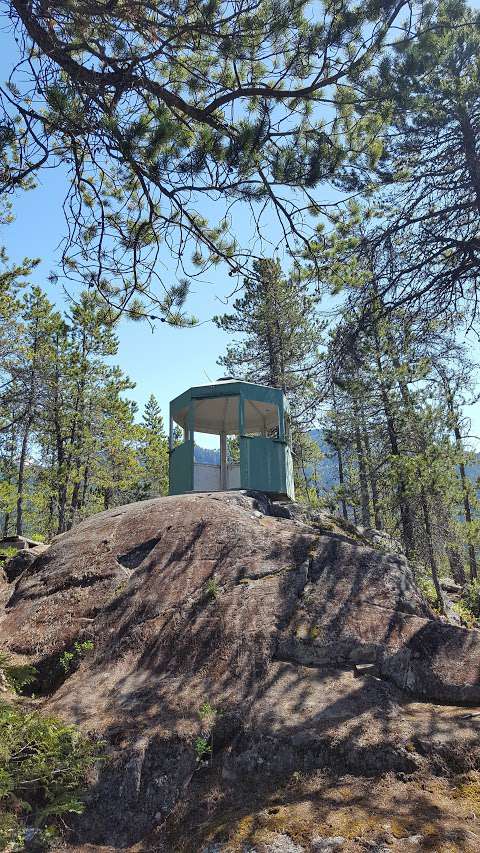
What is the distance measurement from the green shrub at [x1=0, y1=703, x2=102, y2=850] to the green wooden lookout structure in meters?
7.61

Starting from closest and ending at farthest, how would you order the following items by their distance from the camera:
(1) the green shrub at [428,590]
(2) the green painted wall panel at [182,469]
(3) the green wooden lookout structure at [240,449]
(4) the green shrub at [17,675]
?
(4) the green shrub at [17,675] < (3) the green wooden lookout structure at [240,449] < (2) the green painted wall panel at [182,469] < (1) the green shrub at [428,590]

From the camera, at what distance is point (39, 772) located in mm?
3975

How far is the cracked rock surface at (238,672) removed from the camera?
12.7 feet

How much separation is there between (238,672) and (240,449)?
7.05 m

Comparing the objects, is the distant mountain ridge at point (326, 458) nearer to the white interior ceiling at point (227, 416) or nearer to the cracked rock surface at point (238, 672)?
the white interior ceiling at point (227, 416)

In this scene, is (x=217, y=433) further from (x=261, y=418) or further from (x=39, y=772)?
(x=39, y=772)

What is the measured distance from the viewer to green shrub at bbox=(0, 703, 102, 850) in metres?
3.70

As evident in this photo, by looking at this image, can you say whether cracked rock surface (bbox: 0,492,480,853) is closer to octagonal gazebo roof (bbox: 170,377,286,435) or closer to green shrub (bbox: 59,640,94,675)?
green shrub (bbox: 59,640,94,675)

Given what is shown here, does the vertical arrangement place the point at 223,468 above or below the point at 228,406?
below

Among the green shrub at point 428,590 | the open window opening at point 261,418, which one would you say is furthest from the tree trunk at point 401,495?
the open window opening at point 261,418

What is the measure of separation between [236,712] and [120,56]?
20.1 ft

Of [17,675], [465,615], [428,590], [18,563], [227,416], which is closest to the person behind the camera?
[17,675]

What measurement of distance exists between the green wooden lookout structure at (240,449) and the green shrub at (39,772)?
25.0 ft

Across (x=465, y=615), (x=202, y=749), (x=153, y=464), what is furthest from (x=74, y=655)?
(x=153, y=464)
